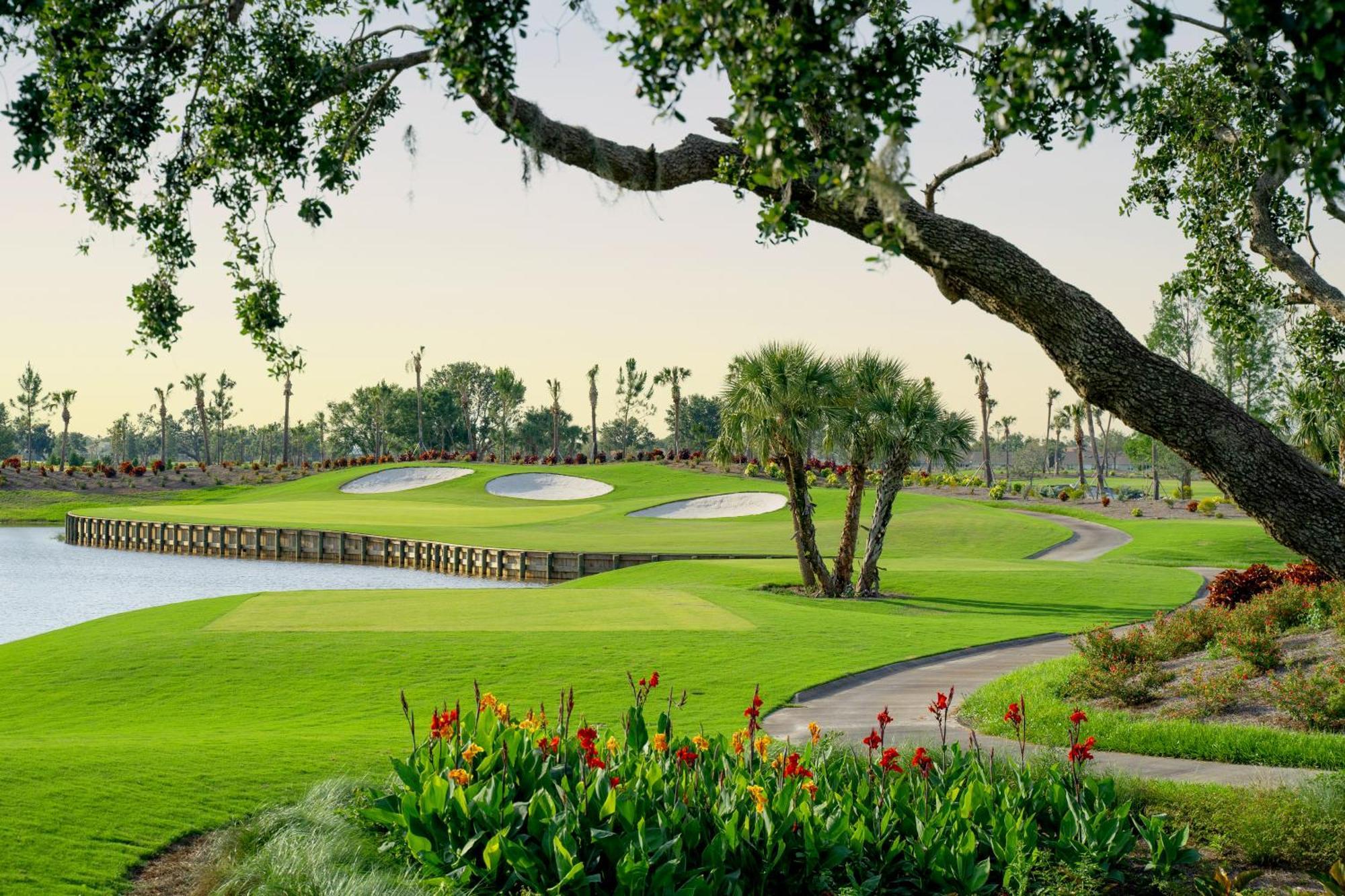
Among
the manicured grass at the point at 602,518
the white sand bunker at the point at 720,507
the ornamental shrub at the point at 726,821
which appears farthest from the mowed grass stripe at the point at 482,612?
the white sand bunker at the point at 720,507

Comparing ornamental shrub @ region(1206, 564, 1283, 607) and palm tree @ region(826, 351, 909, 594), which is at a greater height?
palm tree @ region(826, 351, 909, 594)

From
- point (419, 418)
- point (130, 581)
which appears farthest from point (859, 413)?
point (419, 418)

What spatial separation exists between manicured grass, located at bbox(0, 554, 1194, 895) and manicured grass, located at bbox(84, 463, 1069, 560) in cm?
1456

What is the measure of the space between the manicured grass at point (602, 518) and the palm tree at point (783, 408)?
33.5ft

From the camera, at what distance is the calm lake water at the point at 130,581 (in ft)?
100

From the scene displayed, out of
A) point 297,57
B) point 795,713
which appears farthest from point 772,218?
point 795,713

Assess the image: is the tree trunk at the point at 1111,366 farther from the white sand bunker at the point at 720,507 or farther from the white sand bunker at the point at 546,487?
the white sand bunker at the point at 546,487

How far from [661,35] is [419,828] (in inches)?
190

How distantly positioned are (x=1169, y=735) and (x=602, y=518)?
149ft

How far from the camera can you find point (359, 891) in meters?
6.08

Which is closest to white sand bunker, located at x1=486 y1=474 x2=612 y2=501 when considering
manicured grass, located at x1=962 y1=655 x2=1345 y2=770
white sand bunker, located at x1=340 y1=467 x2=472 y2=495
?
white sand bunker, located at x1=340 y1=467 x2=472 y2=495

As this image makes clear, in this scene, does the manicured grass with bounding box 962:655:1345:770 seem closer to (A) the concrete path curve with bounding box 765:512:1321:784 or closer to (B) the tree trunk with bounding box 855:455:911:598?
(A) the concrete path curve with bounding box 765:512:1321:784

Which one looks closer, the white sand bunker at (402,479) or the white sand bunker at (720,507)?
the white sand bunker at (720,507)

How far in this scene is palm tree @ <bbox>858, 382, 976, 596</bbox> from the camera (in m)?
28.7
